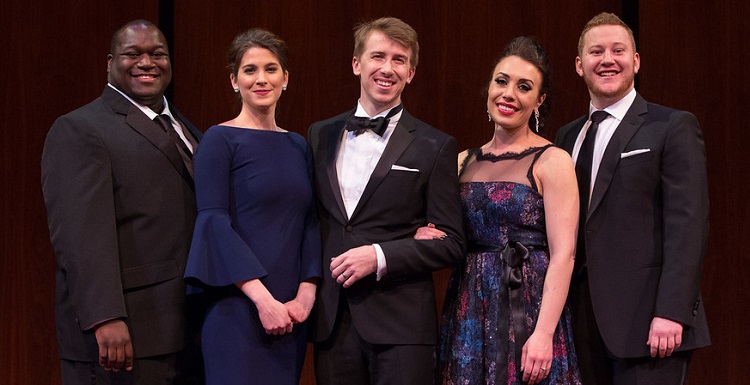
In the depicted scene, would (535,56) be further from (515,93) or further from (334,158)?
(334,158)

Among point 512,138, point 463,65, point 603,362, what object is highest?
point 463,65

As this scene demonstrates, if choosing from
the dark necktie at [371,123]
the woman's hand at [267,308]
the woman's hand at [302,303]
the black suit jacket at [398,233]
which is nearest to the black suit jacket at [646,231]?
the black suit jacket at [398,233]

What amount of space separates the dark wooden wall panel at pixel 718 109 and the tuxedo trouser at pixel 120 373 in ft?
9.61

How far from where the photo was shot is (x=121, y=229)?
2600mm

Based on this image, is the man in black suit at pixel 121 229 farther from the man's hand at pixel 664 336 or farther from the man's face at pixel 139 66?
the man's hand at pixel 664 336

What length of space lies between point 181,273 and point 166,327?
0.17 m

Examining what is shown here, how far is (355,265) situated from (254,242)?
0.32 m

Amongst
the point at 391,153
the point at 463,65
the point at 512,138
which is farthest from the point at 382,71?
the point at 463,65

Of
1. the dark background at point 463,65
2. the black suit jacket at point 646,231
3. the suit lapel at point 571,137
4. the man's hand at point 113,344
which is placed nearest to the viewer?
the man's hand at point 113,344

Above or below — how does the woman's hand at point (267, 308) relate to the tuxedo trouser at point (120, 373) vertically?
above

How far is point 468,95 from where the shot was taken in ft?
14.5

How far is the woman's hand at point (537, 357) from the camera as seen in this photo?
252cm

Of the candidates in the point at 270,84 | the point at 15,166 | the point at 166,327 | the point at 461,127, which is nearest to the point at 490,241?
the point at 270,84

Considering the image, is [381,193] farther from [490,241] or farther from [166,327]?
[166,327]
